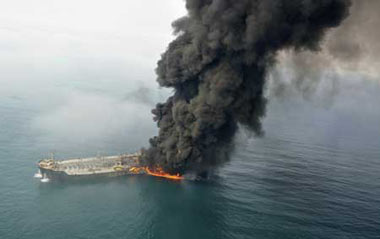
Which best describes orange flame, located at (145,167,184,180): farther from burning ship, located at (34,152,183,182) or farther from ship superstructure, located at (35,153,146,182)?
ship superstructure, located at (35,153,146,182)

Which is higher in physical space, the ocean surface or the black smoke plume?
the black smoke plume

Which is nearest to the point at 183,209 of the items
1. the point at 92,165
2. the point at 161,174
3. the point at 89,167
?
the point at 161,174

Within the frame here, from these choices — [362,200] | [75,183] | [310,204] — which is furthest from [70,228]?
[362,200]

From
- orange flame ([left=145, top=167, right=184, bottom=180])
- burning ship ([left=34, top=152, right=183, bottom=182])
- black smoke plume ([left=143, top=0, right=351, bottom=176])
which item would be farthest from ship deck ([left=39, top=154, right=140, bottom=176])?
black smoke plume ([left=143, top=0, right=351, bottom=176])

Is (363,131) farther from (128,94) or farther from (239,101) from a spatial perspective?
(128,94)

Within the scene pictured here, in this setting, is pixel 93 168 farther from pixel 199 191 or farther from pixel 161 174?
pixel 199 191

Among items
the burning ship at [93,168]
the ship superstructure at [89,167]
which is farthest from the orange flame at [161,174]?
the ship superstructure at [89,167]
